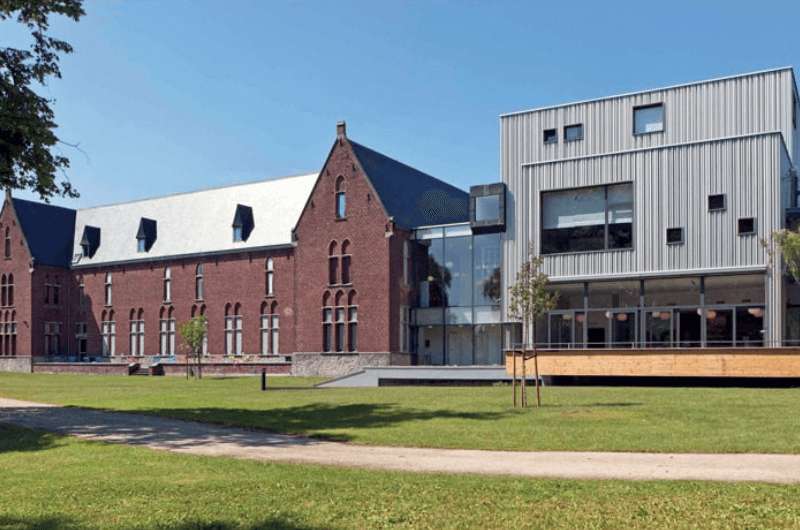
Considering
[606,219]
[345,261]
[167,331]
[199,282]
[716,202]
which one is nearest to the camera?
[716,202]

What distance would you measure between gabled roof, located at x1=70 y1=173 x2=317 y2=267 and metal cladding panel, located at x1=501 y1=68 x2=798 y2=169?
19187 mm

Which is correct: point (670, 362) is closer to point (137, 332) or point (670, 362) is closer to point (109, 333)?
point (137, 332)

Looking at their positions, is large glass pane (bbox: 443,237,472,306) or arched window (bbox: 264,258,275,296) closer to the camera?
large glass pane (bbox: 443,237,472,306)

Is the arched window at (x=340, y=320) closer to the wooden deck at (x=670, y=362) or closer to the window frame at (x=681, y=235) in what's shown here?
the wooden deck at (x=670, y=362)

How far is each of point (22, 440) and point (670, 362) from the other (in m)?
25.5

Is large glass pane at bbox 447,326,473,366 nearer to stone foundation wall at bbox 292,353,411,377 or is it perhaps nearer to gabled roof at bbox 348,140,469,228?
stone foundation wall at bbox 292,353,411,377

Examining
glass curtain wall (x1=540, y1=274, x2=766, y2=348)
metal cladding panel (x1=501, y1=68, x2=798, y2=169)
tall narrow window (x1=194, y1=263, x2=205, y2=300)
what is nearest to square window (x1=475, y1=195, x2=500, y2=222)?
metal cladding panel (x1=501, y1=68, x2=798, y2=169)

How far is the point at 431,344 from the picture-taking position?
48125 mm

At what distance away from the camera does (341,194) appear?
166 feet

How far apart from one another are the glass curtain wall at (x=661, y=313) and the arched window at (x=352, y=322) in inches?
551

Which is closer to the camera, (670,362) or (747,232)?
(670,362)

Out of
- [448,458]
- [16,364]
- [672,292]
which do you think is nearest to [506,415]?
[448,458]

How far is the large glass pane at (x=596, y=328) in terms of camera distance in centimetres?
3812

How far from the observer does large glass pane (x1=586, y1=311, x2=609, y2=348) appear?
125 ft
